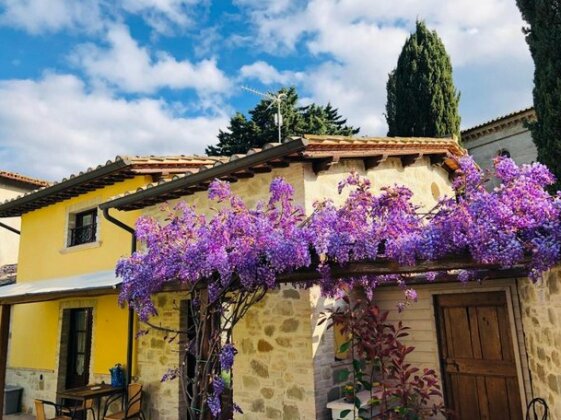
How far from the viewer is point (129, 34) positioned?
852 cm

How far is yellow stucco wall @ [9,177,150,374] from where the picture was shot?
1005 centimetres

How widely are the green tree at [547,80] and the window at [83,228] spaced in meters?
11.2

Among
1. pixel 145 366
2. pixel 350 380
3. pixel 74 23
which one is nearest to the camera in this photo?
pixel 350 380

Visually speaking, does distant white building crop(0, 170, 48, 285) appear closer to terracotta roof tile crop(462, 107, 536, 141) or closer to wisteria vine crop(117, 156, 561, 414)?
wisteria vine crop(117, 156, 561, 414)

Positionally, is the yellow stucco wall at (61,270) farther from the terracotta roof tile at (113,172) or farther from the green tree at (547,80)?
the green tree at (547,80)

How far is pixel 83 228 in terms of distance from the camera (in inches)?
461

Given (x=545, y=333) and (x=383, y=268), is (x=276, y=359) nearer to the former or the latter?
(x=383, y=268)

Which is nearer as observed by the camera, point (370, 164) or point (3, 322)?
point (370, 164)

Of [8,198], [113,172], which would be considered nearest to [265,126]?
[8,198]

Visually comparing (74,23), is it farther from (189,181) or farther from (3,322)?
(3,322)

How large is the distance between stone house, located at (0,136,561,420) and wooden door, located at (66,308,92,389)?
3.59ft

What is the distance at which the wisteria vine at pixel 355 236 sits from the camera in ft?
11.6

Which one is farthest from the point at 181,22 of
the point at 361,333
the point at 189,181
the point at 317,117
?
the point at 317,117

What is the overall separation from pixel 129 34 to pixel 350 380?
7695mm
